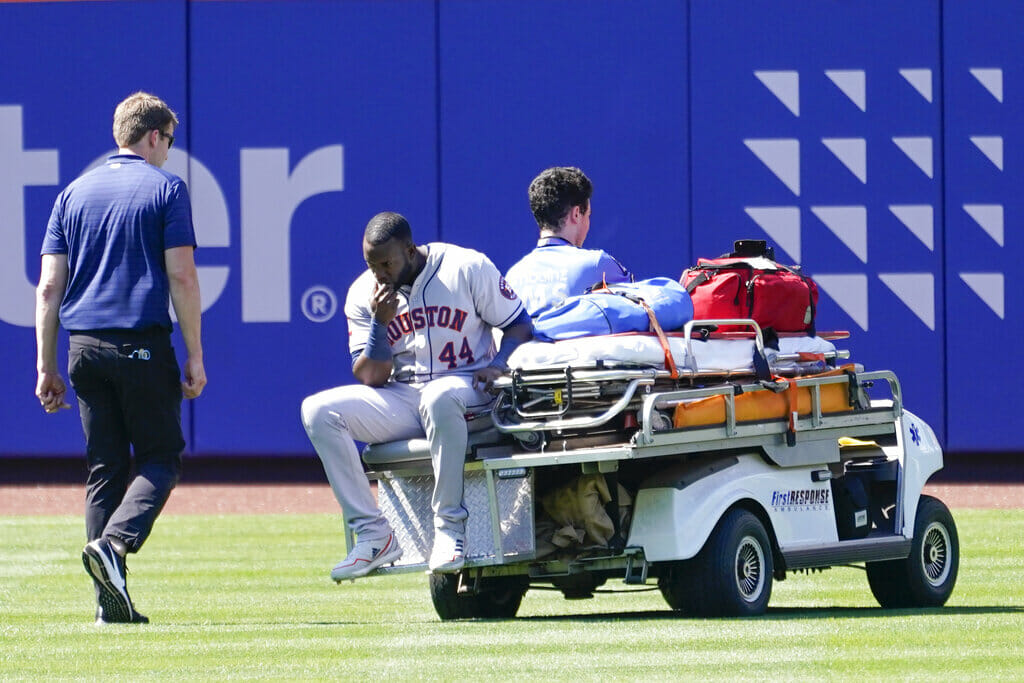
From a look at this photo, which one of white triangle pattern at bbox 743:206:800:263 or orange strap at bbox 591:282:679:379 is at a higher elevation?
white triangle pattern at bbox 743:206:800:263

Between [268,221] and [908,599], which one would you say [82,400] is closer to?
[908,599]

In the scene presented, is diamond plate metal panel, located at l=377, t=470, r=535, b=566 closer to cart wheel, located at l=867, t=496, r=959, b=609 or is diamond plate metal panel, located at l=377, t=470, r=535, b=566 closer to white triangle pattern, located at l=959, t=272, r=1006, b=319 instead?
cart wheel, located at l=867, t=496, r=959, b=609

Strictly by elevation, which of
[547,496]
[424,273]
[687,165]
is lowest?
[547,496]

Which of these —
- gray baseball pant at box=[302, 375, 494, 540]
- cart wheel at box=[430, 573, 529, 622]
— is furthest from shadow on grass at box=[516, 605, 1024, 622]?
gray baseball pant at box=[302, 375, 494, 540]

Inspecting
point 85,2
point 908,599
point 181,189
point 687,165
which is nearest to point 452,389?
point 181,189

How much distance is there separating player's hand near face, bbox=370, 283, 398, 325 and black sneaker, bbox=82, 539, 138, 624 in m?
1.42

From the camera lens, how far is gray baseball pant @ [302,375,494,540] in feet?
25.5

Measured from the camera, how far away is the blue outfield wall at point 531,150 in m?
17.1

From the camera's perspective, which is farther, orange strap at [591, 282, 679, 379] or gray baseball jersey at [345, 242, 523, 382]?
Result: gray baseball jersey at [345, 242, 523, 382]

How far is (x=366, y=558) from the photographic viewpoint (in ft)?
25.7

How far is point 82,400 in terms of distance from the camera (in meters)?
8.09

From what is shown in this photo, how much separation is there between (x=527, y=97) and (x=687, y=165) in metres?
1.56

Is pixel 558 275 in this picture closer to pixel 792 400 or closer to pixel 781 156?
pixel 792 400

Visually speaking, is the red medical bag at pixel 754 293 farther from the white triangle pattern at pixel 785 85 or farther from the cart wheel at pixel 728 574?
the white triangle pattern at pixel 785 85
